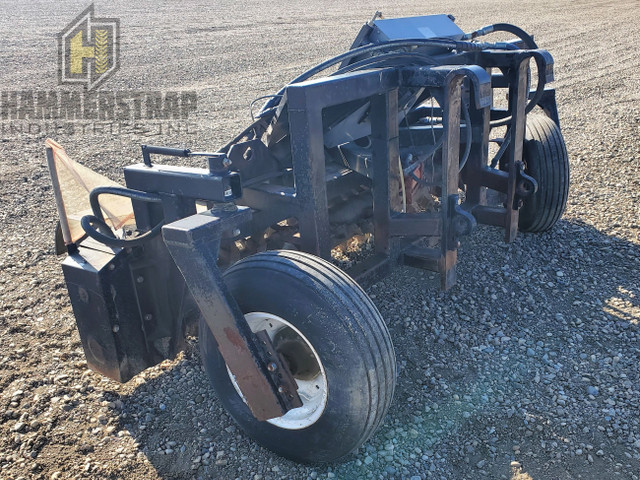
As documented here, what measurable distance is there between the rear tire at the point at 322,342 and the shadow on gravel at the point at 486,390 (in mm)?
253

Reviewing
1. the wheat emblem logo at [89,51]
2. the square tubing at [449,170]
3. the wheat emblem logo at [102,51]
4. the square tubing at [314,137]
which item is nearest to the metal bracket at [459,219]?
the square tubing at [449,170]

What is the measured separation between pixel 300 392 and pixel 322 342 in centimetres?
37

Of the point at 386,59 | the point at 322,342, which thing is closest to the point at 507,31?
the point at 386,59

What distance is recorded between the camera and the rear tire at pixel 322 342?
249 cm

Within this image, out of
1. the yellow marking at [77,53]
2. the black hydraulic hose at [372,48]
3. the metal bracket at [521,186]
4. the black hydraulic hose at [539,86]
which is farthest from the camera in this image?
the yellow marking at [77,53]

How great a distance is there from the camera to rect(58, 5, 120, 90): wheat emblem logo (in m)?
12.2

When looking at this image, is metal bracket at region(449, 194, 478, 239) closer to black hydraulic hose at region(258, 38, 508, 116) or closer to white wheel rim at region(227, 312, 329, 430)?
black hydraulic hose at region(258, 38, 508, 116)

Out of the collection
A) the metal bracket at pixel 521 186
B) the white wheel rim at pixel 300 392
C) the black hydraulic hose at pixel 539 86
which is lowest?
the white wheel rim at pixel 300 392

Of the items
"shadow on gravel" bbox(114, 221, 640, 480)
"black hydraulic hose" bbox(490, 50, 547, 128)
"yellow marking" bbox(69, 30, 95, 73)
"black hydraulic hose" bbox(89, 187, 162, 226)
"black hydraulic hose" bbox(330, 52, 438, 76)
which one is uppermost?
"yellow marking" bbox(69, 30, 95, 73)

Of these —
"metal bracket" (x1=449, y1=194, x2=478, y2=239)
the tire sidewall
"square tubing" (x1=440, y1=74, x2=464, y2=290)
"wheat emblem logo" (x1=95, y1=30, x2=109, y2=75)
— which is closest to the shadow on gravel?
the tire sidewall

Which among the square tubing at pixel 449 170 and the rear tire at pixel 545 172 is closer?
the square tubing at pixel 449 170

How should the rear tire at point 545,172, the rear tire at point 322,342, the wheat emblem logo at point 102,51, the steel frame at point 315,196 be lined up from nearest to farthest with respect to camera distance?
the rear tire at point 322,342, the steel frame at point 315,196, the rear tire at point 545,172, the wheat emblem logo at point 102,51

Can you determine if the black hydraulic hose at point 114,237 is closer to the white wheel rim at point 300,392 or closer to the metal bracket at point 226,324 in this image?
the metal bracket at point 226,324

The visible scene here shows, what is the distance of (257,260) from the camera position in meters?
2.72
